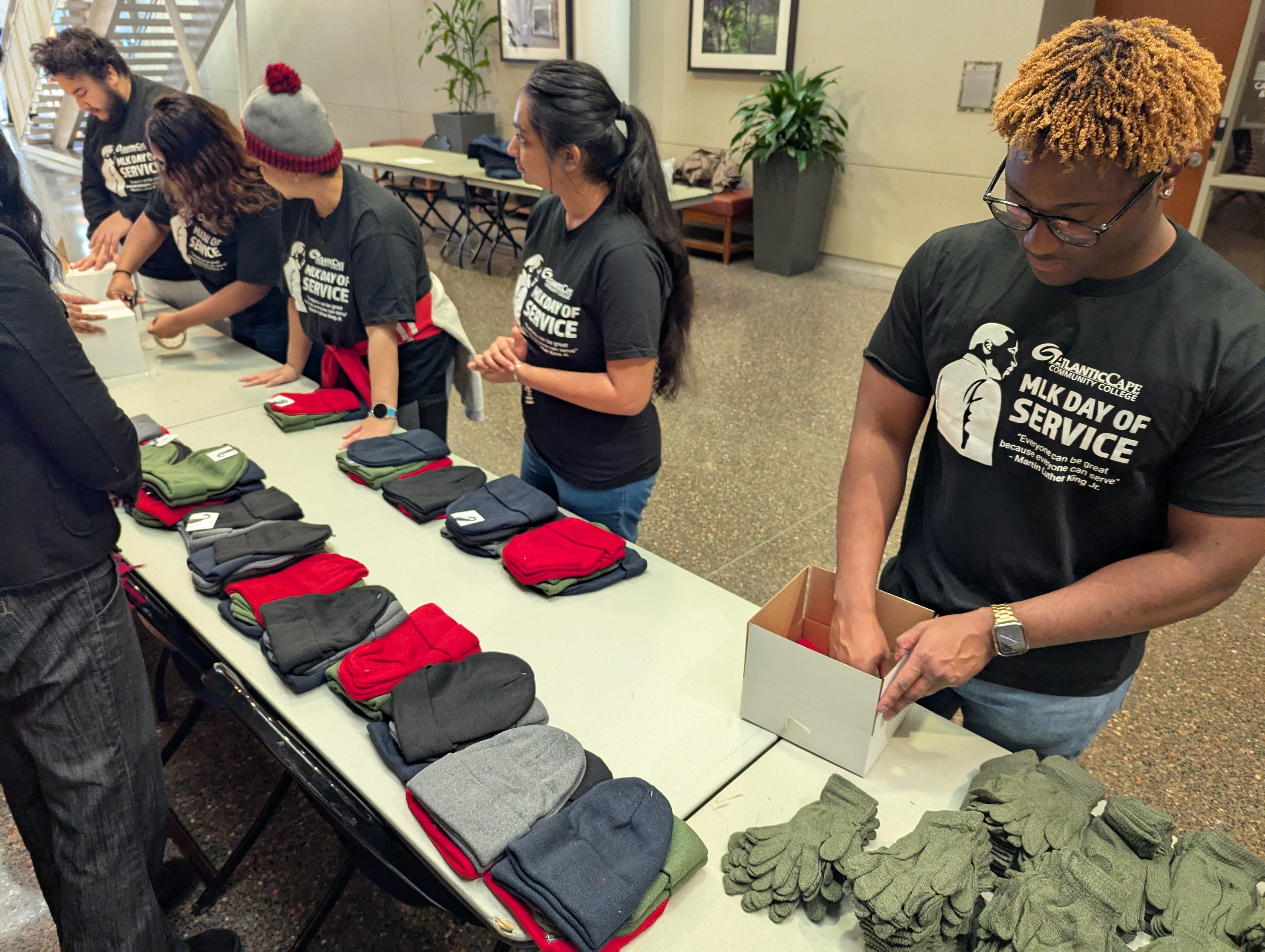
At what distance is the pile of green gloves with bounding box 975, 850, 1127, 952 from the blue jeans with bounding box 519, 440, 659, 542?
116 cm

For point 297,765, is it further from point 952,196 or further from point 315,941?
point 952,196

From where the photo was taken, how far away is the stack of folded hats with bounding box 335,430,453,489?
2008mm

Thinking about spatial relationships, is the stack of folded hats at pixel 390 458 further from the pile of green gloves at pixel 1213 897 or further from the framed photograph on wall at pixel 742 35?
the framed photograph on wall at pixel 742 35

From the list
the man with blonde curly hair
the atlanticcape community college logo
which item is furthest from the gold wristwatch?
the atlanticcape community college logo

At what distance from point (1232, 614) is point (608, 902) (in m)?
2.79

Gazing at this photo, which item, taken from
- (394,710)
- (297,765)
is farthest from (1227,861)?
(297,765)

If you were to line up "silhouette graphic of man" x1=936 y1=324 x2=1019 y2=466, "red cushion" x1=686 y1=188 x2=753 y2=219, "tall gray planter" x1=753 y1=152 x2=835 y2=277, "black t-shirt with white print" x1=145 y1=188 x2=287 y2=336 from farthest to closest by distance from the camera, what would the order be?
"red cushion" x1=686 y1=188 x2=753 y2=219 → "tall gray planter" x1=753 y1=152 x2=835 y2=277 → "black t-shirt with white print" x1=145 y1=188 x2=287 y2=336 → "silhouette graphic of man" x1=936 y1=324 x2=1019 y2=466

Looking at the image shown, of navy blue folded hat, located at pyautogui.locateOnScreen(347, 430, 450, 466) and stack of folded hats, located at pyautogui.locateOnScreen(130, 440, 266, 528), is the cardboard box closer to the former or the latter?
navy blue folded hat, located at pyautogui.locateOnScreen(347, 430, 450, 466)

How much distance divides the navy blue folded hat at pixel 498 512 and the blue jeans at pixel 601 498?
0.09 meters

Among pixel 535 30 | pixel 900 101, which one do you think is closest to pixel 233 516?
pixel 900 101

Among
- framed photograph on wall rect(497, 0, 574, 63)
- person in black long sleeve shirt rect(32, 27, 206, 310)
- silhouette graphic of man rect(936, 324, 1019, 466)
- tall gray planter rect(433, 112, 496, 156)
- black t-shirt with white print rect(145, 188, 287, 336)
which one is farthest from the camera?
tall gray planter rect(433, 112, 496, 156)

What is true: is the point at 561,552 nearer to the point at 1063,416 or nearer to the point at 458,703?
the point at 458,703

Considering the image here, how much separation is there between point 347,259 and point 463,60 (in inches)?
311

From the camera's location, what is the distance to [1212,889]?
3.11ft
